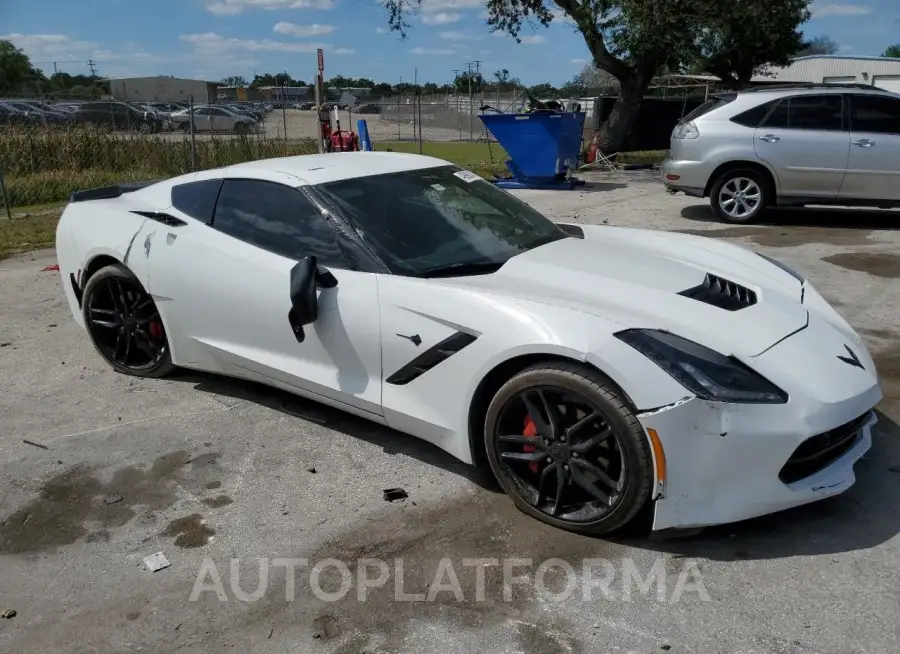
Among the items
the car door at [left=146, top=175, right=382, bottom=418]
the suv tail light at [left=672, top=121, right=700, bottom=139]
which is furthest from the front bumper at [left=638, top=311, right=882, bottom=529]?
the suv tail light at [left=672, top=121, right=700, bottom=139]

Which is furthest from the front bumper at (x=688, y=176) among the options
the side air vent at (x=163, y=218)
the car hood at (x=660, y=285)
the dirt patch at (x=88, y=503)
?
the dirt patch at (x=88, y=503)

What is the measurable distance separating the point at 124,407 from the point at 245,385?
2.25 ft

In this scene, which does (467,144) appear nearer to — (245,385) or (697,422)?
(245,385)

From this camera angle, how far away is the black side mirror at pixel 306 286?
3441mm

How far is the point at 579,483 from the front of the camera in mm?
2947

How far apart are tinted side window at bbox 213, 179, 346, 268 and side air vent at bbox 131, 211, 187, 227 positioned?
256 mm

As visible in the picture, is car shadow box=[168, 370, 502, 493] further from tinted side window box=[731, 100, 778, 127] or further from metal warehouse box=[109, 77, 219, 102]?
metal warehouse box=[109, 77, 219, 102]

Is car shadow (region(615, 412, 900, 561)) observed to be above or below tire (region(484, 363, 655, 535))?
below

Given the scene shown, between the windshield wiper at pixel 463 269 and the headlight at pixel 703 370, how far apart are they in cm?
86

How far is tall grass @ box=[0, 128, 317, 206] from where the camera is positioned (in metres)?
13.7

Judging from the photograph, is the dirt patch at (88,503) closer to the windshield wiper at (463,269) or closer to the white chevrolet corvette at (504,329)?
the white chevrolet corvette at (504,329)

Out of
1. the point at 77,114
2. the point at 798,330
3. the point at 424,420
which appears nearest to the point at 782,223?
the point at 798,330

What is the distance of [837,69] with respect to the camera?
1903 inches

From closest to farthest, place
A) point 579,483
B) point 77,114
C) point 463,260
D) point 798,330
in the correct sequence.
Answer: point 579,483 → point 798,330 → point 463,260 → point 77,114
